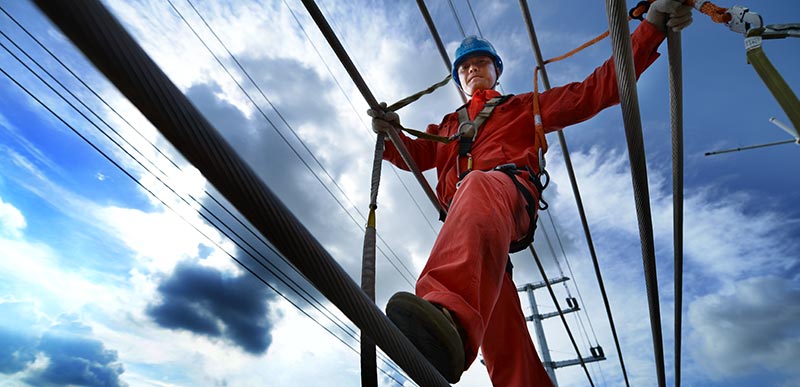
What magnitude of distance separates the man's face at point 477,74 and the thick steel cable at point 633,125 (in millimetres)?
1335

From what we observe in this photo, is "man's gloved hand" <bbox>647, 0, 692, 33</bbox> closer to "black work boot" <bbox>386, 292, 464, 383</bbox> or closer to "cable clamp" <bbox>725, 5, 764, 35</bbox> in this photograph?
"cable clamp" <bbox>725, 5, 764, 35</bbox>

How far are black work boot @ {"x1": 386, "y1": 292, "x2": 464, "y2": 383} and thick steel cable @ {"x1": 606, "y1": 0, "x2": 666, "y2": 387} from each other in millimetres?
661

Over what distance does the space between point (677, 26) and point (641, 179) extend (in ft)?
1.35

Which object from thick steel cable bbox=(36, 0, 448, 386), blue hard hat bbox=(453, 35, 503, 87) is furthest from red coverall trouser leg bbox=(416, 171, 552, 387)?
blue hard hat bbox=(453, 35, 503, 87)

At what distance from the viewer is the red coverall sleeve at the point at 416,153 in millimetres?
2387

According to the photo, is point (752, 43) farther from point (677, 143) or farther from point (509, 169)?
point (509, 169)

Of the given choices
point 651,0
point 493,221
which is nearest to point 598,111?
point 651,0

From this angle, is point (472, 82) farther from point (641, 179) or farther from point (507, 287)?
point (641, 179)

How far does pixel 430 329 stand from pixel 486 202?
51 centimetres

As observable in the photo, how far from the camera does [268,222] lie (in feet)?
1.75

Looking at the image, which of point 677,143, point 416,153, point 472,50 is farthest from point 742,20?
point 472,50

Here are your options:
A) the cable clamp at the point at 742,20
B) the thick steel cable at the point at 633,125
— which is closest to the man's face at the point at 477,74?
the thick steel cable at the point at 633,125

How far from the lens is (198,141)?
0.46 m

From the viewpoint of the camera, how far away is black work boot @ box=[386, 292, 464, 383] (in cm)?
85
